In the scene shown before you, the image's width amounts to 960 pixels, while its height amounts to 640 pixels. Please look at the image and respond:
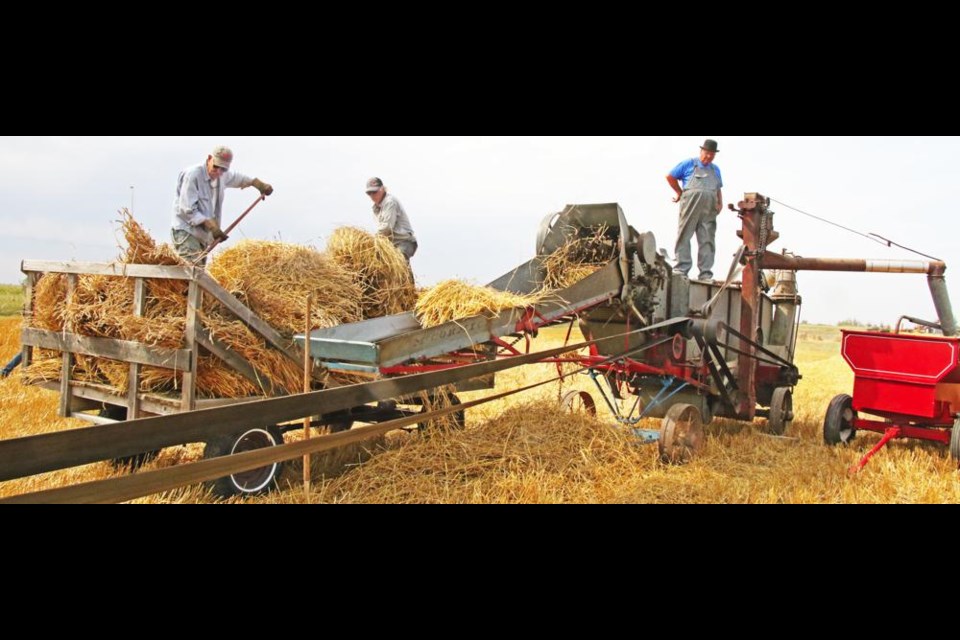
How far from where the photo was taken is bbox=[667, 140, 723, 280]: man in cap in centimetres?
830

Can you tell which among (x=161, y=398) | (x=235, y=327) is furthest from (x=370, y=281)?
(x=161, y=398)

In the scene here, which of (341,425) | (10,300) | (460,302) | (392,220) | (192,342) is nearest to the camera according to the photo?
(192,342)

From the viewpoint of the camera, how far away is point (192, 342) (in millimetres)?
4754

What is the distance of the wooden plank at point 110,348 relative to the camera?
4.74m

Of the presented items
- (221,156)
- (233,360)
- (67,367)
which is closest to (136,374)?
(233,360)

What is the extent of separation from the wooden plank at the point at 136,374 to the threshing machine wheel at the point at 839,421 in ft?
24.0

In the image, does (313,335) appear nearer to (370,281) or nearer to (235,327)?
(235,327)

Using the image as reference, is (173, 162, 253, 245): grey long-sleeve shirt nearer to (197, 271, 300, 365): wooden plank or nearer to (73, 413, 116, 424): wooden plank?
(197, 271, 300, 365): wooden plank

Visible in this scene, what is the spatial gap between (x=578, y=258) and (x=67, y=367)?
189 inches

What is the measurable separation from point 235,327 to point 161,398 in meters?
0.73

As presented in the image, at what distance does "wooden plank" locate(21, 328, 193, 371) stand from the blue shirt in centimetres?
633

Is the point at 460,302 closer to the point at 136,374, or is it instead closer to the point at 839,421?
the point at 136,374

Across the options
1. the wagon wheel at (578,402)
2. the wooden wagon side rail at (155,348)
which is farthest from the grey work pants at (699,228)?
the wooden wagon side rail at (155,348)

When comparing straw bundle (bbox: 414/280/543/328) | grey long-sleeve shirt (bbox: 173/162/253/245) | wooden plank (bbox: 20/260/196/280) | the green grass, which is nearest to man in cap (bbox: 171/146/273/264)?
grey long-sleeve shirt (bbox: 173/162/253/245)
